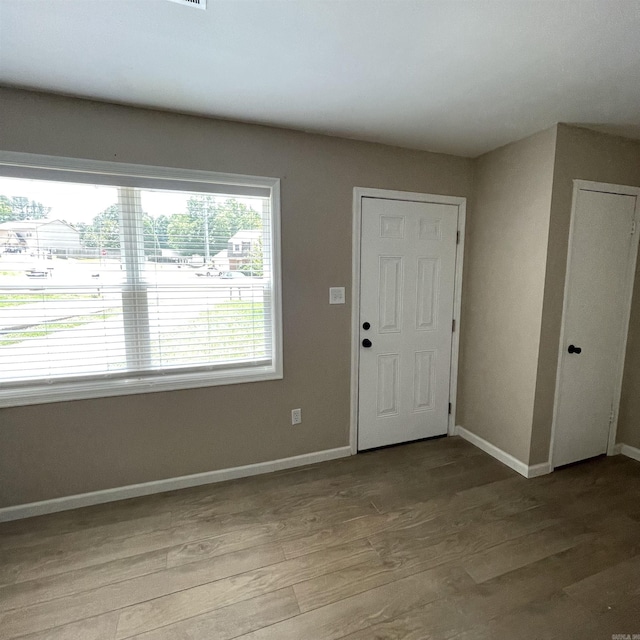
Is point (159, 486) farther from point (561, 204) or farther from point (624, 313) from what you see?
point (624, 313)

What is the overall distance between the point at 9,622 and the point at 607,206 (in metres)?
3.99

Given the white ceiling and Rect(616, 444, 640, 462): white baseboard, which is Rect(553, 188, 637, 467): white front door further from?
the white ceiling

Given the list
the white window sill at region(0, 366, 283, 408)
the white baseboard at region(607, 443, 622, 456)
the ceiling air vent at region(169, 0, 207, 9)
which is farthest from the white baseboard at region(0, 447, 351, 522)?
the ceiling air vent at region(169, 0, 207, 9)

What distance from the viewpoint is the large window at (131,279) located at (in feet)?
6.09

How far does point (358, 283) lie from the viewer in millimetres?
2521

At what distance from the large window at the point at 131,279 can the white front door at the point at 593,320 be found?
81.5 inches

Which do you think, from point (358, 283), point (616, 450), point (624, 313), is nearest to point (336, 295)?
point (358, 283)

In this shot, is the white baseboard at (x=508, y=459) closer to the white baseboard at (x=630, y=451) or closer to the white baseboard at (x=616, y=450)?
the white baseboard at (x=616, y=450)

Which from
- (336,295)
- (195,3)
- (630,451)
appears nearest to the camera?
(195,3)

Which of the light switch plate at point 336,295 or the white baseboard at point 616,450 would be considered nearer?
the light switch plate at point 336,295

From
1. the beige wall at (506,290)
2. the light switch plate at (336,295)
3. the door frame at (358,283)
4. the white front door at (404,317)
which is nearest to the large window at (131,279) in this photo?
the light switch plate at (336,295)

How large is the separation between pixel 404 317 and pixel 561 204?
128 centimetres

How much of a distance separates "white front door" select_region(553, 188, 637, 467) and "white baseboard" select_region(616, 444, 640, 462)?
22cm

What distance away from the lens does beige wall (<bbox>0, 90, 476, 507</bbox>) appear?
1898mm
